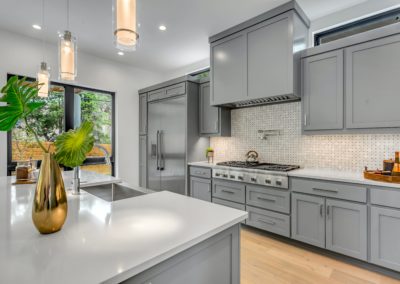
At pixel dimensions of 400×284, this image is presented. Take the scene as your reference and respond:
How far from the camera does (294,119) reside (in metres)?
3.03

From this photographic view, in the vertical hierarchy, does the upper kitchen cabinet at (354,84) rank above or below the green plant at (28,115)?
above

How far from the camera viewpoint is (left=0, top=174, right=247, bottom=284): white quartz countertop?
25.2 inches

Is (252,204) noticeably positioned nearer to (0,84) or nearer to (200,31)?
(200,31)

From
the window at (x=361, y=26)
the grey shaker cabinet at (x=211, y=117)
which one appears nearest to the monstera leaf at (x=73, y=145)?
the grey shaker cabinet at (x=211, y=117)

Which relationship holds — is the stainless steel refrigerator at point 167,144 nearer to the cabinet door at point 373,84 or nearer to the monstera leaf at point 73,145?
the cabinet door at point 373,84

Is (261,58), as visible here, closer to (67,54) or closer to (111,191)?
(67,54)

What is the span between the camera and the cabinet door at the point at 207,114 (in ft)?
11.9

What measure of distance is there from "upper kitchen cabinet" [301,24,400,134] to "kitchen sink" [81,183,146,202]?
7.33 feet

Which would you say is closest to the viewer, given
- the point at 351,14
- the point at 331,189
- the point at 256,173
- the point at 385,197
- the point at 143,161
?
the point at 385,197

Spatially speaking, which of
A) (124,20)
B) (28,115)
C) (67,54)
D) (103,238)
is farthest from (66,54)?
(103,238)

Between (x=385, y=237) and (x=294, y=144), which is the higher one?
(x=294, y=144)

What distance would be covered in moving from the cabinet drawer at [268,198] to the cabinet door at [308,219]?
4.0 inches

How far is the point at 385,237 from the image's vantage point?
195cm

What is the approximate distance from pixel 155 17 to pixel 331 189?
3.01m
